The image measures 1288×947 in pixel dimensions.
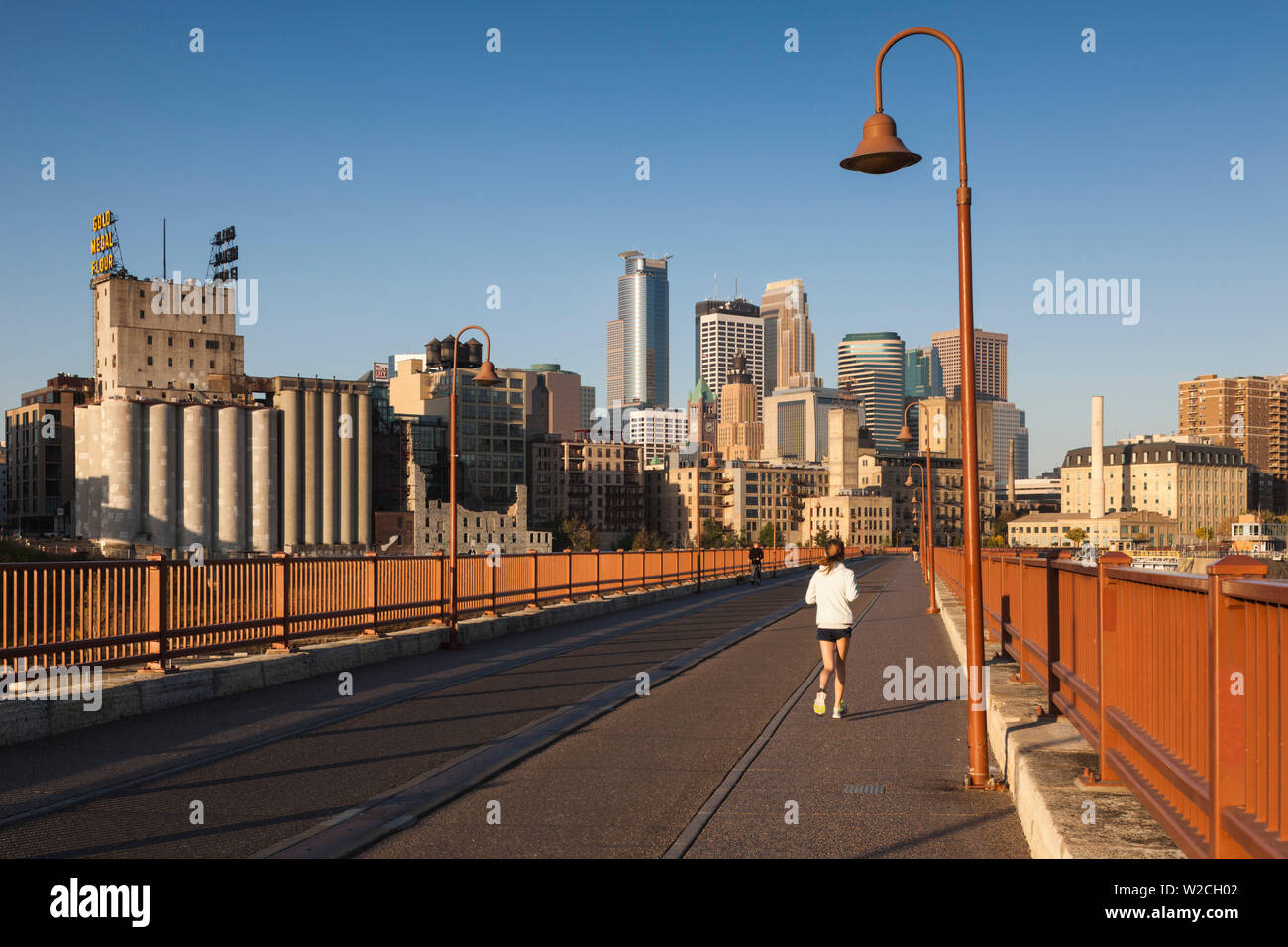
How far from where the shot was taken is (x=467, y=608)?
2528cm

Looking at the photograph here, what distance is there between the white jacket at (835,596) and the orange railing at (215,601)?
7068 millimetres

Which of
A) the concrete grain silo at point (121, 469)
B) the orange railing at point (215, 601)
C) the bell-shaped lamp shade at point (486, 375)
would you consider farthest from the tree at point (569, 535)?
the orange railing at point (215, 601)

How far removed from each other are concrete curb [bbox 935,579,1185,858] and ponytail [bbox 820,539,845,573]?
228 centimetres

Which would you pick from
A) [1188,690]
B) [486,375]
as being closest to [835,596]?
[1188,690]

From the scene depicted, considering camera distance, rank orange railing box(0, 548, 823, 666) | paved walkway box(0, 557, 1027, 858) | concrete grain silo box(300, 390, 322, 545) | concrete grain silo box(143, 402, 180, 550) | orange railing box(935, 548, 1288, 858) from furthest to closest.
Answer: concrete grain silo box(300, 390, 322, 545)
concrete grain silo box(143, 402, 180, 550)
orange railing box(0, 548, 823, 666)
paved walkway box(0, 557, 1027, 858)
orange railing box(935, 548, 1288, 858)

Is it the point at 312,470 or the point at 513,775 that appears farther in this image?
the point at 312,470

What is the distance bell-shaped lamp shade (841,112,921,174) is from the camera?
403 inches

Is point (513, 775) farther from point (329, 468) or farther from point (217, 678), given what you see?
point (329, 468)

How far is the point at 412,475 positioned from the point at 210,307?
113 ft

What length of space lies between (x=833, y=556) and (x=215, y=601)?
7.89 m

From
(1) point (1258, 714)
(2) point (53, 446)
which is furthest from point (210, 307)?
(1) point (1258, 714)

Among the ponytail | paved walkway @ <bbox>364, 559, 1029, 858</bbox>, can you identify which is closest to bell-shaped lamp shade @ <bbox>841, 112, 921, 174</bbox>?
the ponytail

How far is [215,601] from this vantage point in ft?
52.2

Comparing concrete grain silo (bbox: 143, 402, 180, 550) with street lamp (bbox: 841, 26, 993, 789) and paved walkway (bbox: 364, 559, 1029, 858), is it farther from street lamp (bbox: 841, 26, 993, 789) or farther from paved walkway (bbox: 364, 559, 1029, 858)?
street lamp (bbox: 841, 26, 993, 789)
